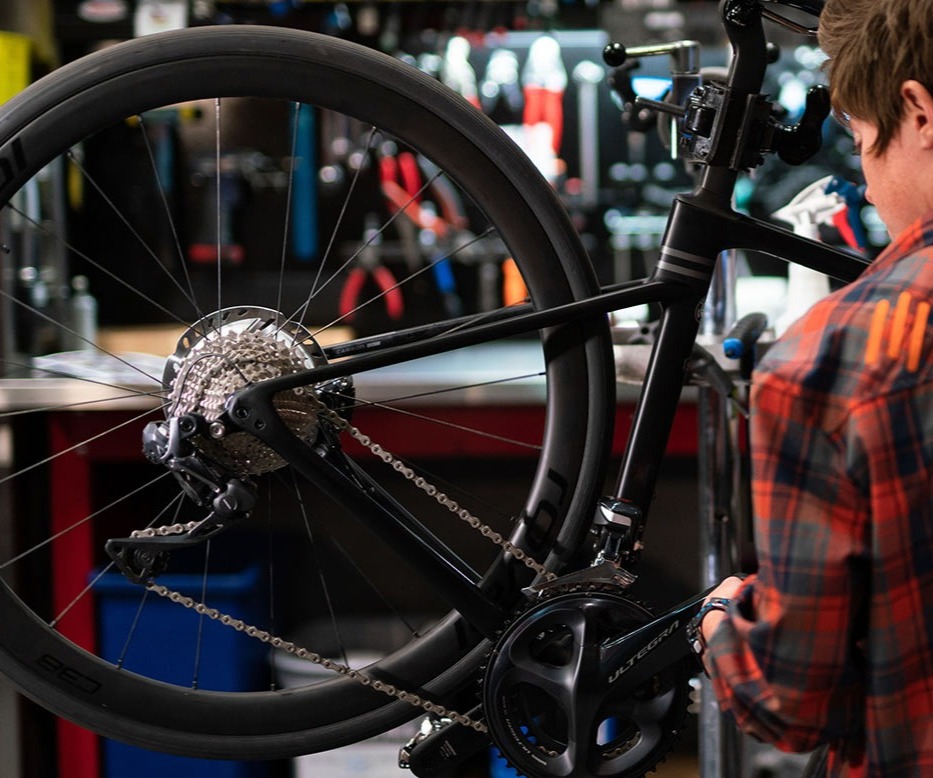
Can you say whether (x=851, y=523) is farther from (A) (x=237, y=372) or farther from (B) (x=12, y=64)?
(B) (x=12, y=64)

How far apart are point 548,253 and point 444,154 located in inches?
5.1

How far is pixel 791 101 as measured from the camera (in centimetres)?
237

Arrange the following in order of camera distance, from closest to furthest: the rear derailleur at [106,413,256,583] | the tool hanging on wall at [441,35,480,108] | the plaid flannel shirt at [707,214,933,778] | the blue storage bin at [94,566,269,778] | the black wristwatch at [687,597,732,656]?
the plaid flannel shirt at [707,214,933,778], the black wristwatch at [687,597,732,656], the rear derailleur at [106,413,256,583], the blue storage bin at [94,566,269,778], the tool hanging on wall at [441,35,480,108]

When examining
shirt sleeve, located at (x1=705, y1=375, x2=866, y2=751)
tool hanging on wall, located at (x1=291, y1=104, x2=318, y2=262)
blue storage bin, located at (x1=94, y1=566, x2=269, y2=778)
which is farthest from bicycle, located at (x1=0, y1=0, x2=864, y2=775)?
tool hanging on wall, located at (x1=291, y1=104, x2=318, y2=262)

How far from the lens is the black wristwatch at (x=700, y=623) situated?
838 millimetres

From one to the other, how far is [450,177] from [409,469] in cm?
27

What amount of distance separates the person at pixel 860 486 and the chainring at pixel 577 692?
0.75 feet

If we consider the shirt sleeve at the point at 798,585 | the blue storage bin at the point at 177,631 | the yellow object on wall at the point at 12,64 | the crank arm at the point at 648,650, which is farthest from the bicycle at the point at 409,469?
the yellow object on wall at the point at 12,64

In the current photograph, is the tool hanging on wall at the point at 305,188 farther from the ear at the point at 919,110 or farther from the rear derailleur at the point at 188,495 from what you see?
the ear at the point at 919,110

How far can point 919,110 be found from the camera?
2.24 feet

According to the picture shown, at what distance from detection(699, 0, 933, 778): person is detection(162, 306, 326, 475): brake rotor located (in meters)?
0.44

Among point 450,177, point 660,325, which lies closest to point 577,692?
point 660,325

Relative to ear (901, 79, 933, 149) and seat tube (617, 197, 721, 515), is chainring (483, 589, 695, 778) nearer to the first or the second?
seat tube (617, 197, 721, 515)

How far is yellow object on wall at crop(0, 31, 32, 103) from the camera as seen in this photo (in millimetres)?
2064
